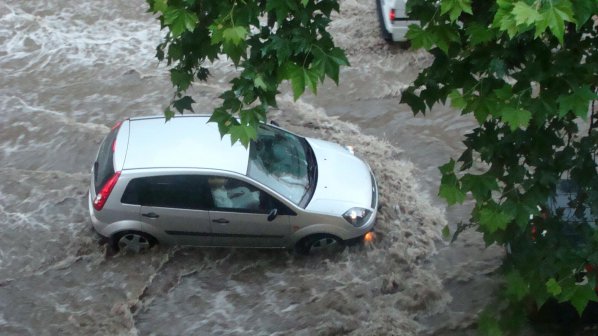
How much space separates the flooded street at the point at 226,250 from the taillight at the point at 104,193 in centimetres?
93

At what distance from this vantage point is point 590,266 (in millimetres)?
5000

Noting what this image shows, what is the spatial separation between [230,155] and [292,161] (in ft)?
2.47

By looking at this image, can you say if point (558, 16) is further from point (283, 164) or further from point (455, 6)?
point (283, 164)

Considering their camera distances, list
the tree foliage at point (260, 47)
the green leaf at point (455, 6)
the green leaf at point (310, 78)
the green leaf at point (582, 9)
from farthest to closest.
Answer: the tree foliage at point (260, 47), the green leaf at point (310, 78), the green leaf at point (455, 6), the green leaf at point (582, 9)

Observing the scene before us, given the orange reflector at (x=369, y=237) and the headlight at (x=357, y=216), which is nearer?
the headlight at (x=357, y=216)

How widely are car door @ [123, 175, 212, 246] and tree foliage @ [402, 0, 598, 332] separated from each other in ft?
10.6

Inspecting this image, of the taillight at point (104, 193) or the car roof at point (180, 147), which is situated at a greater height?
the car roof at point (180, 147)

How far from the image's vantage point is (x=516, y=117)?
4191 millimetres

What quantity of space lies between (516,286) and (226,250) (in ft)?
14.6

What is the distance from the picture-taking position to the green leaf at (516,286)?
16.5ft

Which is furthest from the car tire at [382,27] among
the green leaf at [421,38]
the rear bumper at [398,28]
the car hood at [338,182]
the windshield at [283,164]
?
the green leaf at [421,38]

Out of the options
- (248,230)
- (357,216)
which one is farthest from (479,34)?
(248,230)

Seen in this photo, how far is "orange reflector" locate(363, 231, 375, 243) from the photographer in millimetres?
8734

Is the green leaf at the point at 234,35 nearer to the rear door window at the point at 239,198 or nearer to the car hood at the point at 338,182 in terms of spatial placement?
the rear door window at the point at 239,198
